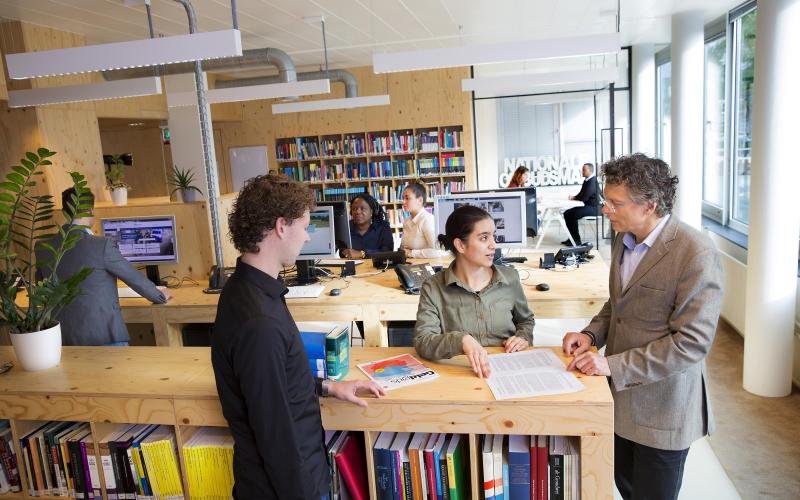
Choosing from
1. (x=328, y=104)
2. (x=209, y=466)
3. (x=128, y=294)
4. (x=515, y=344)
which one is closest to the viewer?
(x=209, y=466)

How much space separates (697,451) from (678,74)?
4281 mm

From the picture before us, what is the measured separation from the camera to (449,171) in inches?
360

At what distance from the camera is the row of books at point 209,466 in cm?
209

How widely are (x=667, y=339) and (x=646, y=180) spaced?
51 cm

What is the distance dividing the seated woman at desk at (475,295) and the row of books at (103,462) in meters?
1.01

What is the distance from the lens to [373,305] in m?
3.67

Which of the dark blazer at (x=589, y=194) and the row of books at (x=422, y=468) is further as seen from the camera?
the dark blazer at (x=589, y=194)

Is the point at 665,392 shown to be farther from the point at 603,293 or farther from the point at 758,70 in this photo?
the point at 758,70

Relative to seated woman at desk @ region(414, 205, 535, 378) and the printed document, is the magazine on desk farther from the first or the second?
the printed document

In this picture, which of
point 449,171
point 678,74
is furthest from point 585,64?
point 678,74

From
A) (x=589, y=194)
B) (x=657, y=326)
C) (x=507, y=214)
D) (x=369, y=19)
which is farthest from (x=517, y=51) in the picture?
(x=589, y=194)

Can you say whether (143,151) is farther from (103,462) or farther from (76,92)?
(103,462)

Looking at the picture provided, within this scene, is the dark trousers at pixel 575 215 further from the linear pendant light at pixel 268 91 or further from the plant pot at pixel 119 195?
the plant pot at pixel 119 195

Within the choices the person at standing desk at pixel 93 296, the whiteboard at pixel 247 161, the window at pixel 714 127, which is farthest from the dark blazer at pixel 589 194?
the person at standing desk at pixel 93 296
